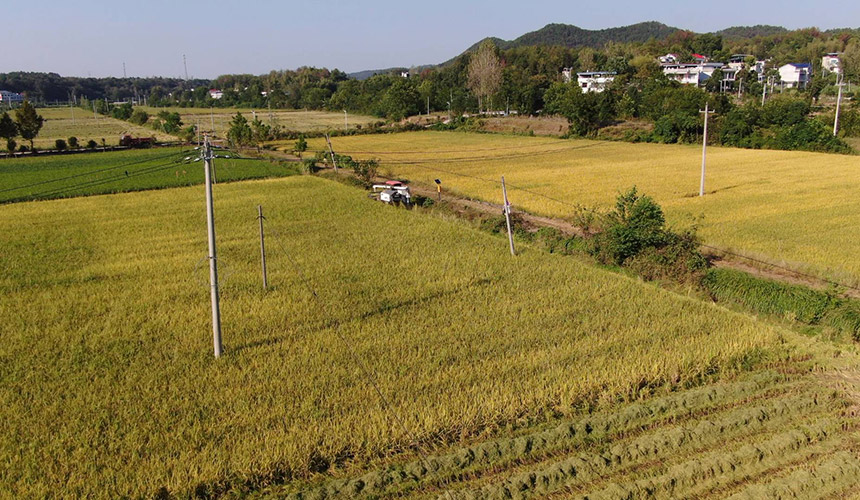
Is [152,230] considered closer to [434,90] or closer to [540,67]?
[434,90]

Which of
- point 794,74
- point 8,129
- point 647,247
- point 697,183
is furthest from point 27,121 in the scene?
point 794,74

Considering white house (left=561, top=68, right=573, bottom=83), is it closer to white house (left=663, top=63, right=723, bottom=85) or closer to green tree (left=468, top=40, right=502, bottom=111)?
white house (left=663, top=63, right=723, bottom=85)

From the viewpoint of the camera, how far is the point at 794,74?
10856cm

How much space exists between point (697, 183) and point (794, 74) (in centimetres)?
9216

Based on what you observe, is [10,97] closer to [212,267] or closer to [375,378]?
[212,267]

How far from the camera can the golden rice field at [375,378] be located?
8602mm

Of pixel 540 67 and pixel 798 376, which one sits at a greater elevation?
pixel 540 67

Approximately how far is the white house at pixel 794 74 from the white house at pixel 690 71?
1174cm

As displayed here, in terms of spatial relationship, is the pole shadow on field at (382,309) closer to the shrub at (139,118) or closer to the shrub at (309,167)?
the shrub at (309,167)

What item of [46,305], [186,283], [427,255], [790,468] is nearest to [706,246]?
[427,255]

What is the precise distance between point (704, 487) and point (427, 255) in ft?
41.9

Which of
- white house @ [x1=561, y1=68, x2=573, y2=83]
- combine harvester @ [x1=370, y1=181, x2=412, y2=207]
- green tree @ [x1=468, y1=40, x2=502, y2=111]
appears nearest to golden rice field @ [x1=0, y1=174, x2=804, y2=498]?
combine harvester @ [x1=370, y1=181, x2=412, y2=207]

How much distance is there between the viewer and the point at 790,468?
8508 millimetres

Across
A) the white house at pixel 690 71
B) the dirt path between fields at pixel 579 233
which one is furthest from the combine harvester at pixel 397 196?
the white house at pixel 690 71
